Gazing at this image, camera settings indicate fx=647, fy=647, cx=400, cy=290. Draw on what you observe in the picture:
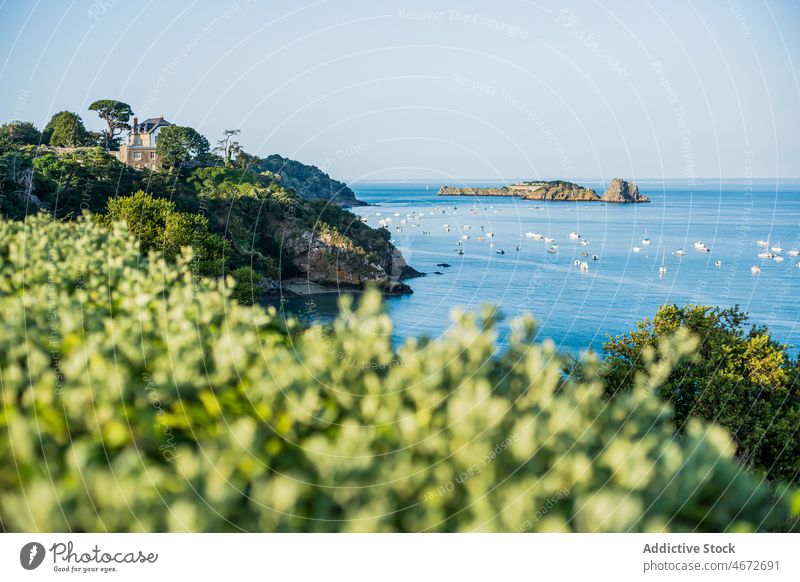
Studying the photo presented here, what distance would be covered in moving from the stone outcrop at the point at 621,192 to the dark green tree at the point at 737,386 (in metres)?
89.4

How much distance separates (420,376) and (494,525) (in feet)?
2.74

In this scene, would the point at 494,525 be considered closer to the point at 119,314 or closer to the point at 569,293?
the point at 119,314

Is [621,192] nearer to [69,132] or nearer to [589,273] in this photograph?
[589,273]

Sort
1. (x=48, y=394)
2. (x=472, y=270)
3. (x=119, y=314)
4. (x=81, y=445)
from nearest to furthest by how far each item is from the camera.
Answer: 1. (x=81, y=445)
2. (x=48, y=394)
3. (x=119, y=314)
4. (x=472, y=270)

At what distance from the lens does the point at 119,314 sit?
12.9 ft

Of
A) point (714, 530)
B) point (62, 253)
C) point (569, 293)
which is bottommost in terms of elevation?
point (569, 293)

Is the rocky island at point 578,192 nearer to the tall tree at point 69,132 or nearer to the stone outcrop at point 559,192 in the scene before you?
the stone outcrop at point 559,192

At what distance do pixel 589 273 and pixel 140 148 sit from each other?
29.0 m

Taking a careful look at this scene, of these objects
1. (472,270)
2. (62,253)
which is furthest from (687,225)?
(62,253)

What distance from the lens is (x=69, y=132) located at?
3603 centimetres

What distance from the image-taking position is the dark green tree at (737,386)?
1148cm

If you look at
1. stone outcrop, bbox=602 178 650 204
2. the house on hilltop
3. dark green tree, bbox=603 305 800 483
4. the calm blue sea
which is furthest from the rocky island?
dark green tree, bbox=603 305 800 483

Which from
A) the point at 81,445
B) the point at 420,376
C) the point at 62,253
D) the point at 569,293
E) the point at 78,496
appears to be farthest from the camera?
the point at 569,293

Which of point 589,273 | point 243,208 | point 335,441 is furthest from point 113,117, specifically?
point 335,441
